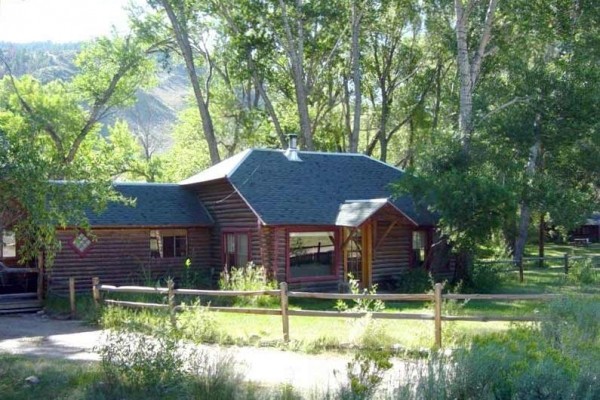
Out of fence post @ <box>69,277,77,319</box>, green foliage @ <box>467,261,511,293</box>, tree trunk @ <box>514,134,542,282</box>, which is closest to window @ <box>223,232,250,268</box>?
fence post @ <box>69,277,77,319</box>

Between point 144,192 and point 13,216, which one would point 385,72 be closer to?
point 144,192

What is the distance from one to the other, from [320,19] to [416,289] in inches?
650

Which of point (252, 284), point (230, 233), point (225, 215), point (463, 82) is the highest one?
point (463, 82)

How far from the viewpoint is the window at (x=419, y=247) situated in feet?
83.8

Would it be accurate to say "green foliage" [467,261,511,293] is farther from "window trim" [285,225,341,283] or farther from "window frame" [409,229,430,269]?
"window trim" [285,225,341,283]

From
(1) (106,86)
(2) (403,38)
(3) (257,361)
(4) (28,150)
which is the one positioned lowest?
(3) (257,361)

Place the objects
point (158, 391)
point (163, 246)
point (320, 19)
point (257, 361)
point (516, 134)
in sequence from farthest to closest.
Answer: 1. point (320, 19)
2. point (516, 134)
3. point (163, 246)
4. point (257, 361)
5. point (158, 391)

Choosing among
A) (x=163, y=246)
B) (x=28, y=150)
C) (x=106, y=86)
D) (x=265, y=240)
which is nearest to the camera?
(x=28, y=150)

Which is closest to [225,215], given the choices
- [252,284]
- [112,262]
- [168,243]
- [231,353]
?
[168,243]

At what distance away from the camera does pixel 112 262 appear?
926 inches

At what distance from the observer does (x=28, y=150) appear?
11.3 metres

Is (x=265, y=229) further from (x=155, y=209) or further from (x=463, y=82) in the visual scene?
(x=463, y=82)

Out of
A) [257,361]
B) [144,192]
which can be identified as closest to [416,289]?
[144,192]

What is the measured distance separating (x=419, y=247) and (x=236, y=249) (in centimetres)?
625
